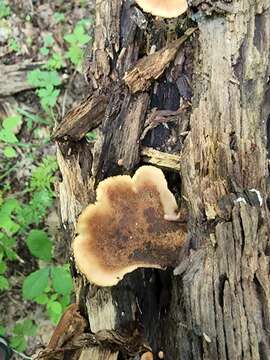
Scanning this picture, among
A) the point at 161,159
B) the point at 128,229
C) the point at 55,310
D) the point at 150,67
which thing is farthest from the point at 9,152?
the point at 128,229

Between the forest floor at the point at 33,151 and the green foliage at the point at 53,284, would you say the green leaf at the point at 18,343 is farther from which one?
the green foliage at the point at 53,284

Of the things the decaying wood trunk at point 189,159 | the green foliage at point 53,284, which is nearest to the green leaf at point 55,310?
the green foliage at point 53,284

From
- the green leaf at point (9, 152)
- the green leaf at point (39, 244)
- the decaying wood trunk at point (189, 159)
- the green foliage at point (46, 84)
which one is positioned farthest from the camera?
the green foliage at point (46, 84)

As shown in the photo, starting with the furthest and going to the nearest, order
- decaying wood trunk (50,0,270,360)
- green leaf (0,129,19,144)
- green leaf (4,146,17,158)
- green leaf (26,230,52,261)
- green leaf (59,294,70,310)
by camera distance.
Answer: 1. green leaf (4,146,17,158)
2. green leaf (0,129,19,144)
3. green leaf (59,294,70,310)
4. green leaf (26,230,52,261)
5. decaying wood trunk (50,0,270,360)

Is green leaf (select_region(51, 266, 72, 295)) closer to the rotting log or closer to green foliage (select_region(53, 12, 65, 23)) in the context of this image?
the rotting log

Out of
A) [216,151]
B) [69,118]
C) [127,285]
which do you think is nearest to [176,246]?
[127,285]

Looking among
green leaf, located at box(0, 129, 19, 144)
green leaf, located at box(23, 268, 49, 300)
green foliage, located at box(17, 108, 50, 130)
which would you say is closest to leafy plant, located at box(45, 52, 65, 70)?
green foliage, located at box(17, 108, 50, 130)

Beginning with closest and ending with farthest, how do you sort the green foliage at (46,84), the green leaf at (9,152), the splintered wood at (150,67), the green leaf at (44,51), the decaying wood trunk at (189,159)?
the decaying wood trunk at (189,159) < the splintered wood at (150,67) < the green leaf at (9,152) < the green foliage at (46,84) < the green leaf at (44,51)
